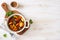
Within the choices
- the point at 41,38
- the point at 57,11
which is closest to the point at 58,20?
the point at 57,11

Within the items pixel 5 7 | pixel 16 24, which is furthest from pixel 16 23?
pixel 5 7

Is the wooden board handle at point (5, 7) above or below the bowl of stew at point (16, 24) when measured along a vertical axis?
above

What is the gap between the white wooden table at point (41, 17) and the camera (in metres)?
1.65

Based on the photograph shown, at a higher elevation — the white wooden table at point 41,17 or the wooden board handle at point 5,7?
the wooden board handle at point 5,7

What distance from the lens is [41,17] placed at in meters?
1.66

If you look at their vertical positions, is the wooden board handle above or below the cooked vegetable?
above

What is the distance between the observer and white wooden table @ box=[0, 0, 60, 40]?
5.42 ft

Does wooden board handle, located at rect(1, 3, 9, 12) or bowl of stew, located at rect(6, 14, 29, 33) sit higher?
wooden board handle, located at rect(1, 3, 9, 12)

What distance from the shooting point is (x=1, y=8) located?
1661mm

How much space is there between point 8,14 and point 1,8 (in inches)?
2.7

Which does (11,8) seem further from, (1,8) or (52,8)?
(52,8)

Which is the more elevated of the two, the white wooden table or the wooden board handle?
the wooden board handle

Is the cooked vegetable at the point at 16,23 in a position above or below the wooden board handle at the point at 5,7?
below

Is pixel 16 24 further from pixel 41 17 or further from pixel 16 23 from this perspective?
pixel 41 17
